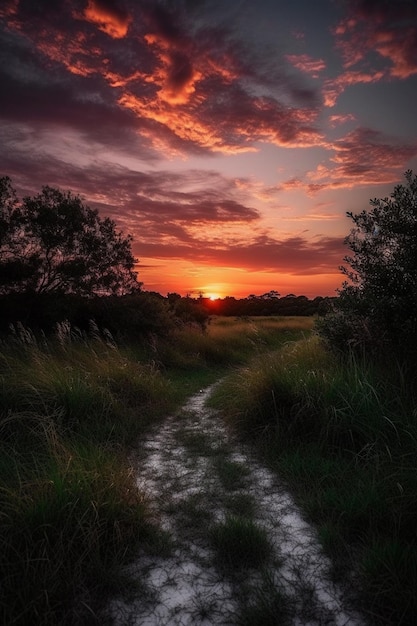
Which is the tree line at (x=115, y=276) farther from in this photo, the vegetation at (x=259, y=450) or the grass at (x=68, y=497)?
the grass at (x=68, y=497)

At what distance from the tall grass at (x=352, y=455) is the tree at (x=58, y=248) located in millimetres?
10543

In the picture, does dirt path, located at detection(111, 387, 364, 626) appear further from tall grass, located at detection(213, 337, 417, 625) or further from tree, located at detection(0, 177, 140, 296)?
tree, located at detection(0, 177, 140, 296)

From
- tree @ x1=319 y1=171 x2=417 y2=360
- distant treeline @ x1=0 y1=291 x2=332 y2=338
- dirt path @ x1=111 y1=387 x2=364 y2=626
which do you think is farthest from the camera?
distant treeline @ x1=0 y1=291 x2=332 y2=338

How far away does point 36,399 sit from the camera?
22.1 feet

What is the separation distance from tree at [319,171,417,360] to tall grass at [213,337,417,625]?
50cm

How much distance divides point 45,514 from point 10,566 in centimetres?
44

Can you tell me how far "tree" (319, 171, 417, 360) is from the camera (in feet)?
21.7

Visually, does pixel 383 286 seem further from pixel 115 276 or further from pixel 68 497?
pixel 115 276

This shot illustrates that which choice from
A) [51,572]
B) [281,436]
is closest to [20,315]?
[281,436]

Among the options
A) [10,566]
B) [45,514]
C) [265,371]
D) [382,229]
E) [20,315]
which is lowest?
[10,566]

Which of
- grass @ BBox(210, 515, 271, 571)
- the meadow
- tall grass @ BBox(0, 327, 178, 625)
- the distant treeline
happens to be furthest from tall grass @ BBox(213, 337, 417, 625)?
the distant treeline

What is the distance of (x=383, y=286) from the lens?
Answer: 279 inches

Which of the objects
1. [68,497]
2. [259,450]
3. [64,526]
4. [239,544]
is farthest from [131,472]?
[259,450]

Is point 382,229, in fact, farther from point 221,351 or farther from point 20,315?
point 20,315
